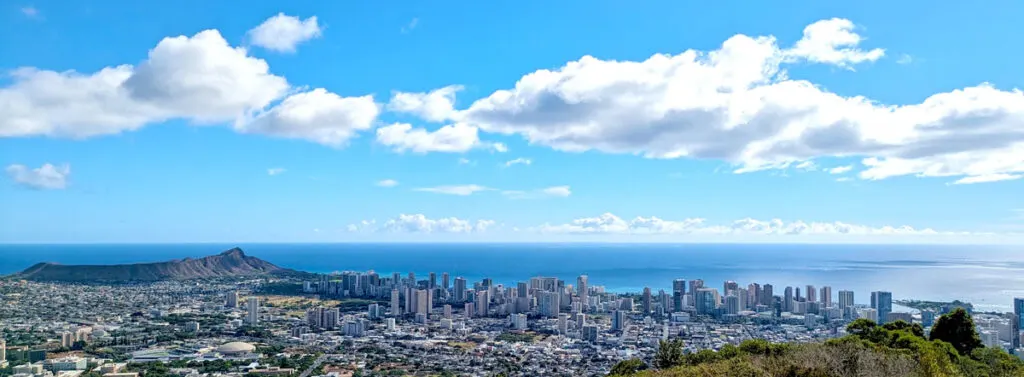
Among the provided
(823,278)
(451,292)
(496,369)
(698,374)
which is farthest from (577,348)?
(823,278)

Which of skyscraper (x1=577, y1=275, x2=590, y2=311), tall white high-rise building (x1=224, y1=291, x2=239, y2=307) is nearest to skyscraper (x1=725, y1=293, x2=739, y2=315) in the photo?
skyscraper (x1=577, y1=275, x2=590, y2=311)

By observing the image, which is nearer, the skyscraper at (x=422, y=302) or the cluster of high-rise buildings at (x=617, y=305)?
the cluster of high-rise buildings at (x=617, y=305)

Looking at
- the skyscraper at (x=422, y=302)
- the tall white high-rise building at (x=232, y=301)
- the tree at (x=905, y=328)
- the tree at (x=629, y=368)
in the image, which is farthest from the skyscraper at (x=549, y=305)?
the tree at (x=905, y=328)

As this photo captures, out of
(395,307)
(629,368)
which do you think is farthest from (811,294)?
(629,368)

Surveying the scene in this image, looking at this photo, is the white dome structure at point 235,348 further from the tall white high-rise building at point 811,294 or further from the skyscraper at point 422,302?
the tall white high-rise building at point 811,294

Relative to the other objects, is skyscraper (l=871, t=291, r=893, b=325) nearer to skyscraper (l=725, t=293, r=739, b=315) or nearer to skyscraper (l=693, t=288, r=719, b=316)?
skyscraper (l=725, t=293, r=739, b=315)

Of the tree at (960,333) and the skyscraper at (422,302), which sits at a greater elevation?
the tree at (960,333)

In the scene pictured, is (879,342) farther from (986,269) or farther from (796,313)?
(986,269)
